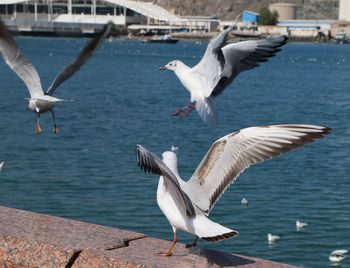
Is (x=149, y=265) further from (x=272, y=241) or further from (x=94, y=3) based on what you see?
(x=94, y=3)

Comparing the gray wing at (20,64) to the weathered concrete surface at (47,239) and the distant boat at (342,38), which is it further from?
the distant boat at (342,38)

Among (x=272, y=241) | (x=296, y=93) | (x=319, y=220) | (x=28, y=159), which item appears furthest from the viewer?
(x=296, y=93)

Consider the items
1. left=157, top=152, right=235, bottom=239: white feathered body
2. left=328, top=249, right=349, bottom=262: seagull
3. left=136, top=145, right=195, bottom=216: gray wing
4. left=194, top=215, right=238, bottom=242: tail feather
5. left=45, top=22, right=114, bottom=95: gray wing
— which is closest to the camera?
left=136, top=145, right=195, bottom=216: gray wing

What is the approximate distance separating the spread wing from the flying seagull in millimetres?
1228

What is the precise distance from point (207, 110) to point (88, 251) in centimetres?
160

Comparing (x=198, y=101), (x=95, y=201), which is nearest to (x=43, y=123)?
(x=95, y=201)

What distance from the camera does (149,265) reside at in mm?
3932

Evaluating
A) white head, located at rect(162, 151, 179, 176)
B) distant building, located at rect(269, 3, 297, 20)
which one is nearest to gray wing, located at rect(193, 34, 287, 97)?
white head, located at rect(162, 151, 179, 176)

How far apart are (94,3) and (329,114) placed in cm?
8445

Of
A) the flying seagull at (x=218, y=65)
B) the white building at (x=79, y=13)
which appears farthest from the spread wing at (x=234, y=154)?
the white building at (x=79, y=13)

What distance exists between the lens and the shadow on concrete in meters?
4.10

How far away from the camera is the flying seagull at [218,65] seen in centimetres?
557

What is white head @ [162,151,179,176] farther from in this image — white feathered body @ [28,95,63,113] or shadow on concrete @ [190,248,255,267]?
white feathered body @ [28,95,63,113]

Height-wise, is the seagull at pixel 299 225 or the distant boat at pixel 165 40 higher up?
the seagull at pixel 299 225
